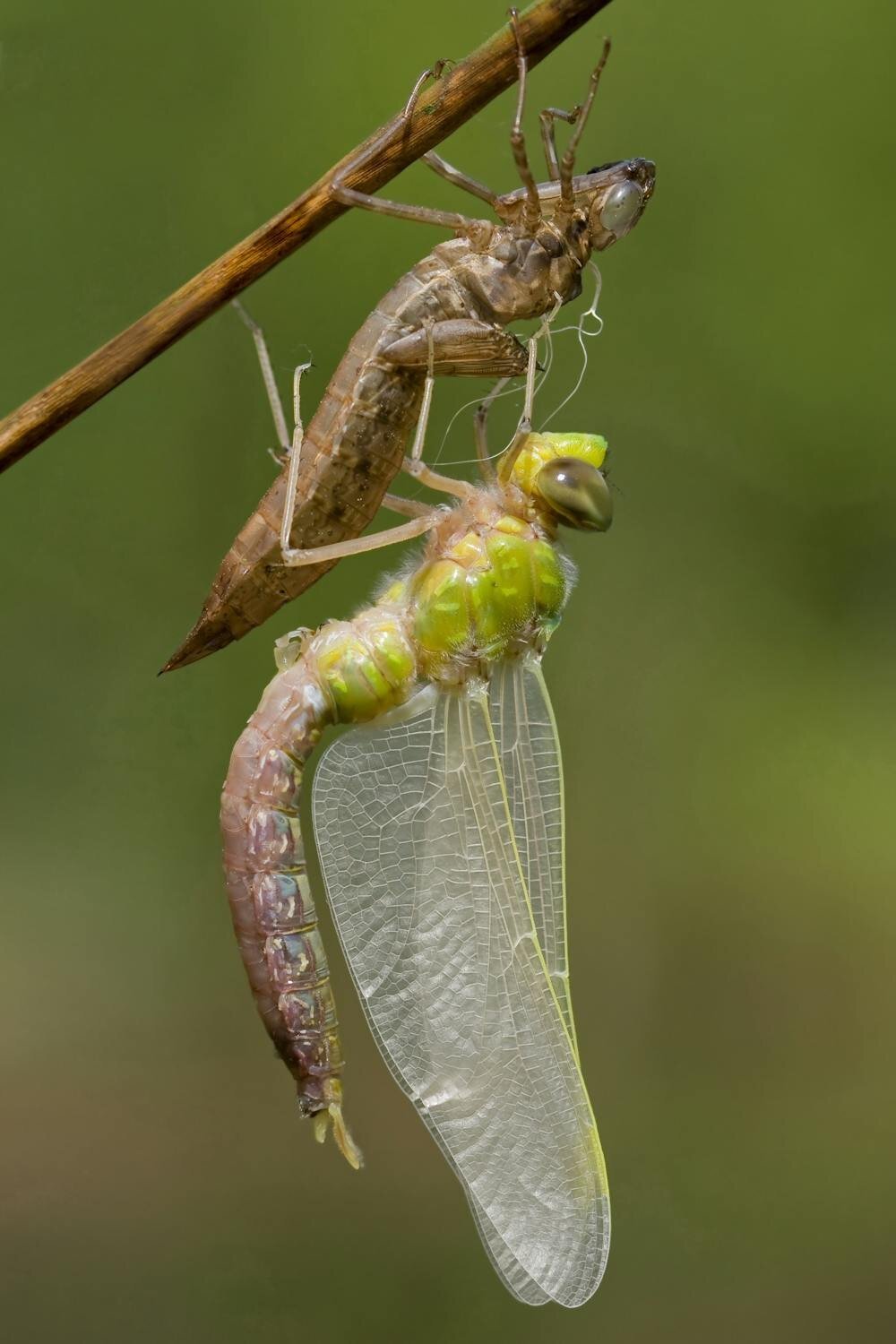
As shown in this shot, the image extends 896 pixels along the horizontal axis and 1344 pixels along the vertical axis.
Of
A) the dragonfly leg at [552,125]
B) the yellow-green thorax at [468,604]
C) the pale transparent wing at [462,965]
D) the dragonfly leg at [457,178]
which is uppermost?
the dragonfly leg at [552,125]

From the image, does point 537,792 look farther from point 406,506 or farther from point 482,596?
point 406,506

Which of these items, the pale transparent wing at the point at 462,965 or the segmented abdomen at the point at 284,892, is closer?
the segmented abdomen at the point at 284,892

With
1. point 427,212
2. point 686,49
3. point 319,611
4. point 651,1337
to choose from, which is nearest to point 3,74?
point 319,611

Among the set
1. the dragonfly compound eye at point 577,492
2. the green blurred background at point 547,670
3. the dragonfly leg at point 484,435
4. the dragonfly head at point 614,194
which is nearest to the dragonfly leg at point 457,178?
the dragonfly head at point 614,194

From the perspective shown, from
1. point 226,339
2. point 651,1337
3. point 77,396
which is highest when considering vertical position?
point 226,339

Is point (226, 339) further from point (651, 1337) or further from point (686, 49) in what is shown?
point (651, 1337)

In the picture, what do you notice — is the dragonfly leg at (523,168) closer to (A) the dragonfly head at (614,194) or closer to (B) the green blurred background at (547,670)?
(A) the dragonfly head at (614,194)
